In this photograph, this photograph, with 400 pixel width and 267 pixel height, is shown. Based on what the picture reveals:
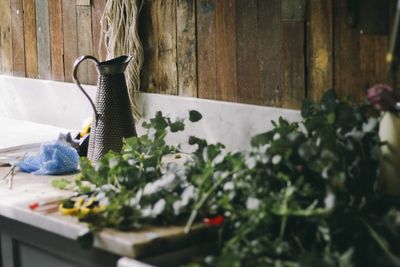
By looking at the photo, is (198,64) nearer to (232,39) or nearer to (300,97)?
(232,39)

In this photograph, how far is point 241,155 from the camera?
168cm

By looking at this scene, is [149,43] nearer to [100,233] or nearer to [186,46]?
[186,46]

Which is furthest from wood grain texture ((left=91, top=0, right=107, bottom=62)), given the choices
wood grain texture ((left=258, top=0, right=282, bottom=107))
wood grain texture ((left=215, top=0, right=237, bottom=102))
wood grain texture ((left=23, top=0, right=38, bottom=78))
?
wood grain texture ((left=258, top=0, right=282, bottom=107))

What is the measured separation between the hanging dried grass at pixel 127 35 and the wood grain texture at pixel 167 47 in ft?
0.25

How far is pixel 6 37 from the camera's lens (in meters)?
3.32

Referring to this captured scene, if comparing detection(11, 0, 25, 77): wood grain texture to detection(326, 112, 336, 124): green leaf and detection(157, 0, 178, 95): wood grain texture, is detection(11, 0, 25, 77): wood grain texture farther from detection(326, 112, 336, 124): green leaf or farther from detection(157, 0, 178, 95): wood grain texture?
detection(326, 112, 336, 124): green leaf

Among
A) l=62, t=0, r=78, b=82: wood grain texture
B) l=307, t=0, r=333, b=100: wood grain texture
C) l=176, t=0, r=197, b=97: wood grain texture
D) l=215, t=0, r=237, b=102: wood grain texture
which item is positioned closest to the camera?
l=307, t=0, r=333, b=100: wood grain texture

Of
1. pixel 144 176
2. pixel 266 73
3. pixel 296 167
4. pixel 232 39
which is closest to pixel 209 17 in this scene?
pixel 232 39

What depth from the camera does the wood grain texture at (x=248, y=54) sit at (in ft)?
7.26

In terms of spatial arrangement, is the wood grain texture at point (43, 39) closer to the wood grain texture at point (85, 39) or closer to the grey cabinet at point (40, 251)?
the wood grain texture at point (85, 39)

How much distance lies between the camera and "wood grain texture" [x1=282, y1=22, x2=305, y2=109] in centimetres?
209

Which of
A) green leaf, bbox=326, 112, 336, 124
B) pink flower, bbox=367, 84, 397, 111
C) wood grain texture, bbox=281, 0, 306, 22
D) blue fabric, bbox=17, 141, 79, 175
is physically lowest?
blue fabric, bbox=17, 141, 79, 175

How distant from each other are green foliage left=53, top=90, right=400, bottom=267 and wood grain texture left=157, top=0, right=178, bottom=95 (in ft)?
2.33

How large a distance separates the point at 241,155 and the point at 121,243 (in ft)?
1.01
